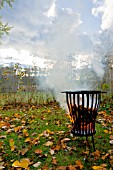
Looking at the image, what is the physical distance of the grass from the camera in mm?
2676

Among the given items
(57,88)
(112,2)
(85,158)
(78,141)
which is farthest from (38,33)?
(85,158)

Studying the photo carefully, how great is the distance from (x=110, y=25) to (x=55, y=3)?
6.77ft

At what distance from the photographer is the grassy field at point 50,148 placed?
8.68 ft

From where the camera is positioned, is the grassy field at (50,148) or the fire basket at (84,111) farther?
the fire basket at (84,111)

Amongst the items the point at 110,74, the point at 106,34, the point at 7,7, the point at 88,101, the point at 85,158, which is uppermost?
the point at 7,7

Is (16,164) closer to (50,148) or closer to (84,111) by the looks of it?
(50,148)

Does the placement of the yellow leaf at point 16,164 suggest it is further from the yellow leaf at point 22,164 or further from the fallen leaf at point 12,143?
the fallen leaf at point 12,143

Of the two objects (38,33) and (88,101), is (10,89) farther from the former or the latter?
(88,101)

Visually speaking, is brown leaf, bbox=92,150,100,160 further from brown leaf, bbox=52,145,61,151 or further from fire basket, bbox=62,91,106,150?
brown leaf, bbox=52,145,61,151

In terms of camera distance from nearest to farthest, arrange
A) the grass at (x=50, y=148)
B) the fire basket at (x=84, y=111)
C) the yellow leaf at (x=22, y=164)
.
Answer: the yellow leaf at (x=22, y=164) < the grass at (x=50, y=148) < the fire basket at (x=84, y=111)

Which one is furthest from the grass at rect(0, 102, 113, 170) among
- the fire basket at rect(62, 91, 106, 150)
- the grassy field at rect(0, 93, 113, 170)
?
the fire basket at rect(62, 91, 106, 150)

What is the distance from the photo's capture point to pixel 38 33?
7.24 m

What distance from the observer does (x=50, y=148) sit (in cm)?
312

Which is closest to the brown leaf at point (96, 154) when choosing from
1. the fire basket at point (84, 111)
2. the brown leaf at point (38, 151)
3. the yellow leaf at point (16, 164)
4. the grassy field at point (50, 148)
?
the grassy field at point (50, 148)
